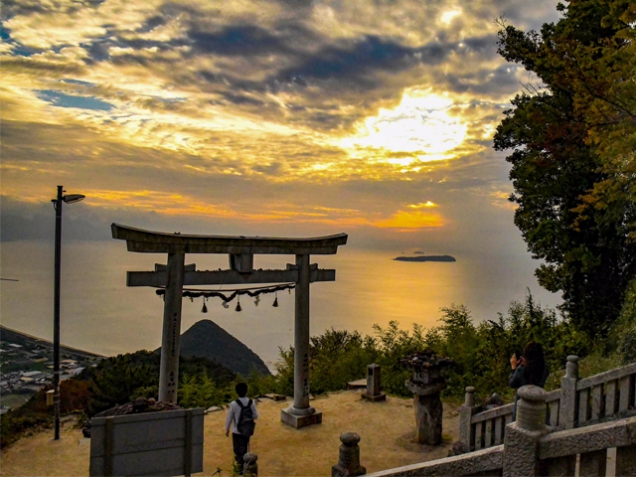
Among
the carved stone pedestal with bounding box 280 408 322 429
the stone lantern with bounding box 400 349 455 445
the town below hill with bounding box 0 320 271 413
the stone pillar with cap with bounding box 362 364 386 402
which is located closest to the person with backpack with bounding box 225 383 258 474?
the carved stone pedestal with bounding box 280 408 322 429

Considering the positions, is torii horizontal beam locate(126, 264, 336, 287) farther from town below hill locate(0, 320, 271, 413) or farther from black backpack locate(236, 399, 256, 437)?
town below hill locate(0, 320, 271, 413)

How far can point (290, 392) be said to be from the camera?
1443cm

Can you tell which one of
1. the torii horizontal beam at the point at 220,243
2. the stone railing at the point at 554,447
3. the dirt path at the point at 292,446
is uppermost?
the torii horizontal beam at the point at 220,243

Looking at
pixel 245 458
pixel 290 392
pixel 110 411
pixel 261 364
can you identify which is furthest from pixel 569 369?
pixel 261 364

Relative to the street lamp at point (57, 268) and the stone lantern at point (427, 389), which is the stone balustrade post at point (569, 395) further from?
the street lamp at point (57, 268)

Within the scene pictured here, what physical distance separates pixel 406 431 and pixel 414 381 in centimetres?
177

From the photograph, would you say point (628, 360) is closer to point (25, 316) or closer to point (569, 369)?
point (569, 369)

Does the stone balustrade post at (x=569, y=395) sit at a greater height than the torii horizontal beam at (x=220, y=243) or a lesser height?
lesser

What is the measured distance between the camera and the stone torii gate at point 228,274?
878cm

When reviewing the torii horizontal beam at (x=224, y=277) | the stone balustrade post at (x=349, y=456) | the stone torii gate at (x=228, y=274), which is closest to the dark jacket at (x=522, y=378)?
the stone balustrade post at (x=349, y=456)

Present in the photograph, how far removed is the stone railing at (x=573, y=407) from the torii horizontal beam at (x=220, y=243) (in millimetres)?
4806

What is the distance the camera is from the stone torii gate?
346 inches

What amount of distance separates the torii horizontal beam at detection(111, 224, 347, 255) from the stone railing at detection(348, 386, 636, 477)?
6.81 meters

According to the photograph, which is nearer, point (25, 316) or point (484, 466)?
point (484, 466)
